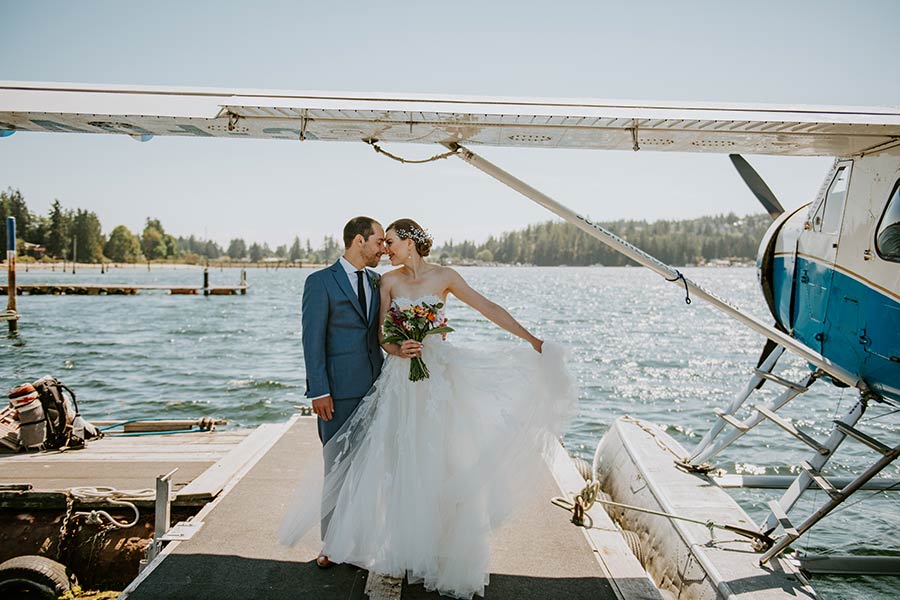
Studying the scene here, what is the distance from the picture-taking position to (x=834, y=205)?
475 centimetres

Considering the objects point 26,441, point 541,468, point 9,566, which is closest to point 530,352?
point 541,468

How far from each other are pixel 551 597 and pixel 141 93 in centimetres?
409

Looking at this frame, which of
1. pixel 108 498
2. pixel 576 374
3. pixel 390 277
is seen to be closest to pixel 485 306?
pixel 390 277

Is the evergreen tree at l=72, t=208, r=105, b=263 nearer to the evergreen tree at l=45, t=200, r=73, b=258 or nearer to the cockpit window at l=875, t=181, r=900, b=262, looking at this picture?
the evergreen tree at l=45, t=200, r=73, b=258

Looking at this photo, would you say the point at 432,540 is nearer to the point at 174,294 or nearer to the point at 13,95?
the point at 13,95

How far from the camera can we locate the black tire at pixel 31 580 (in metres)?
4.55

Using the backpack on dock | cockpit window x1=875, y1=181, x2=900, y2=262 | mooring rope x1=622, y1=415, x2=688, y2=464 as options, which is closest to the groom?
cockpit window x1=875, y1=181, x2=900, y2=262

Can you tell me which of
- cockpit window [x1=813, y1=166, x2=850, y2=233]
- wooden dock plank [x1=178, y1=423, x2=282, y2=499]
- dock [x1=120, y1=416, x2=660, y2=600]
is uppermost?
cockpit window [x1=813, y1=166, x2=850, y2=233]

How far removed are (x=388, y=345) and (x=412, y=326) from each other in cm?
22

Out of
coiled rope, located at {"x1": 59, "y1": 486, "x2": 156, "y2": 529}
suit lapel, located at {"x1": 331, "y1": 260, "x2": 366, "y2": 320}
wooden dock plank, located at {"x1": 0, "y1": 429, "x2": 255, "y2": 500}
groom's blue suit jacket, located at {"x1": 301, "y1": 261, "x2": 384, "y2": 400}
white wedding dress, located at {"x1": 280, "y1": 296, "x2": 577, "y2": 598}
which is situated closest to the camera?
white wedding dress, located at {"x1": 280, "y1": 296, "x2": 577, "y2": 598}

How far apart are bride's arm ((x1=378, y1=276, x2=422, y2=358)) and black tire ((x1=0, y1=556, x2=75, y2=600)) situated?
3.14 metres

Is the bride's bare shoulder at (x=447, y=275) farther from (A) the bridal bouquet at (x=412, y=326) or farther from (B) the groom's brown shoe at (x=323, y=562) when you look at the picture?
(B) the groom's brown shoe at (x=323, y=562)

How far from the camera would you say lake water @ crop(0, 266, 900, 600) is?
9.16 metres

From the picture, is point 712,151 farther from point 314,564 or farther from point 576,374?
point 576,374
